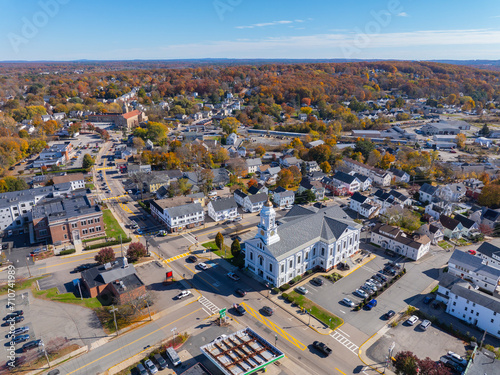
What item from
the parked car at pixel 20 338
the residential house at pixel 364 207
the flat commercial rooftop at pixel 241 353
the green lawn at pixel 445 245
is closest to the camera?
A: the flat commercial rooftop at pixel 241 353

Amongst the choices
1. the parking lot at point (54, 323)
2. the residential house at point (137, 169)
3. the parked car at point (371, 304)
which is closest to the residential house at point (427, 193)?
the parked car at point (371, 304)

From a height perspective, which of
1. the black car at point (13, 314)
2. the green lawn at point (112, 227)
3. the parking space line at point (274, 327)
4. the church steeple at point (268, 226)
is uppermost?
the church steeple at point (268, 226)

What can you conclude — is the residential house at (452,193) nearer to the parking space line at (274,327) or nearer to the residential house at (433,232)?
the residential house at (433,232)

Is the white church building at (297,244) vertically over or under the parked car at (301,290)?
over

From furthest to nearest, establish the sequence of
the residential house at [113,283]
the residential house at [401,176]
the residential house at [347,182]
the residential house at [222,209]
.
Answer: the residential house at [401,176]
the residential house at [347,182]
the residential house at [222,209]
the residential house at [113,283]

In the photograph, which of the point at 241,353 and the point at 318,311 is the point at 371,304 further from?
the point at 241,353

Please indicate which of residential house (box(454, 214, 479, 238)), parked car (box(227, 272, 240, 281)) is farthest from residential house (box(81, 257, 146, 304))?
residential house (box(454, 214, 479, 238))

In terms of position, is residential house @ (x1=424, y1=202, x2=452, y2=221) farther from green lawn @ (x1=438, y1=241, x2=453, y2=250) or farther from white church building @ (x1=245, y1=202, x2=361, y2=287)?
white church building @ (x1=245, y1=202, x2=361, y2=287)
